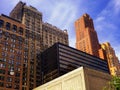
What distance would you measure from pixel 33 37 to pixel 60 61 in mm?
36661

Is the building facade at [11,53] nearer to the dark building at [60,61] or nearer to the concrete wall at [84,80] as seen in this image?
the dark building at [60,61]

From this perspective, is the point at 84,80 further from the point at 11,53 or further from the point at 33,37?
the point at 33,37

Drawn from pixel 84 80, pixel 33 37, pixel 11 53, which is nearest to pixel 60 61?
pixel 11 53

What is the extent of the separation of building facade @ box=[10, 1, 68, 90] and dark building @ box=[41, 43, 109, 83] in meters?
6.82

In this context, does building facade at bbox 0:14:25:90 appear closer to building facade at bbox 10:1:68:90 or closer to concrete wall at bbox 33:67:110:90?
building facade at bbox 10:1:68:90

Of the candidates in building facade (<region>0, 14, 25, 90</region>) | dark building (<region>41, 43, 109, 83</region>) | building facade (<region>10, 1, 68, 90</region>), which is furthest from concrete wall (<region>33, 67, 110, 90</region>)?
building facade (<region>10, 1, 68, 90</region>)

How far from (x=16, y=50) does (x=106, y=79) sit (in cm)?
6922

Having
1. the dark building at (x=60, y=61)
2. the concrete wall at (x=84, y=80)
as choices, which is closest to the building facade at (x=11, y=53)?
the dark building at (x=60, y=61)

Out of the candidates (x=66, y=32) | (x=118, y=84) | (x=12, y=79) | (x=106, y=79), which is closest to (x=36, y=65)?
(x=12, y=79)

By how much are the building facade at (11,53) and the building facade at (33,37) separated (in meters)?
8.26

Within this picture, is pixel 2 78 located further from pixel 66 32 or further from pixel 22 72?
pixel 66 32

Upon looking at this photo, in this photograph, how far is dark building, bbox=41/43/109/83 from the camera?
125125 mm

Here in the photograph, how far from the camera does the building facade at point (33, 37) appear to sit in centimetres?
13338

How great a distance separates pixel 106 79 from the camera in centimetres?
7056
